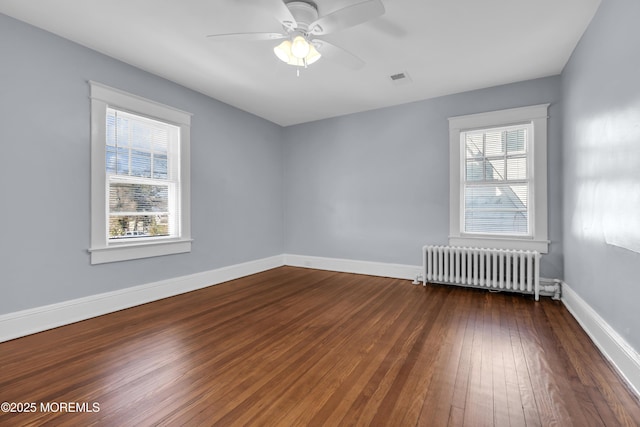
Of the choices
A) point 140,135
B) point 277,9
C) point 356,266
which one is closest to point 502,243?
point 356,266

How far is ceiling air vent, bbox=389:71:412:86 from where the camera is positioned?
3.63m

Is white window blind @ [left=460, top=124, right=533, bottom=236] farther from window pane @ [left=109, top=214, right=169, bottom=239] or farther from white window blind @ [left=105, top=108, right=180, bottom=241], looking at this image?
window pane @ [left=109, top=214, right=169, bottom=239]

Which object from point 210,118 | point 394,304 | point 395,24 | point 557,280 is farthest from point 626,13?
point 210,118

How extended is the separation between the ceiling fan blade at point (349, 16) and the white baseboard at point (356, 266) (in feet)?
11.5

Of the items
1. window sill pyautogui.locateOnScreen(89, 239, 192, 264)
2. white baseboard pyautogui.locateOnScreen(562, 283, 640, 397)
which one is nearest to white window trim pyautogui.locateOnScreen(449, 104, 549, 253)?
white baseboard pyautogui.locateOnScreen(562, 283, 640, 397)

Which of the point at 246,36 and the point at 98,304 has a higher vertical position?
the point at 246,36

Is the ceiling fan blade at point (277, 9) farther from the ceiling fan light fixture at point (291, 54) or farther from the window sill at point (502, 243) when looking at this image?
the window sill at point (502, 243)

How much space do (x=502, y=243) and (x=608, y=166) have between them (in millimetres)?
1920

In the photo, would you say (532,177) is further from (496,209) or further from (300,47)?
(300,47)


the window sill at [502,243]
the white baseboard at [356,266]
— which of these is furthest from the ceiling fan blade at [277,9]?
the white baseboard at [356,266]

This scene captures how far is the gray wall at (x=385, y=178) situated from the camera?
385 centimetres

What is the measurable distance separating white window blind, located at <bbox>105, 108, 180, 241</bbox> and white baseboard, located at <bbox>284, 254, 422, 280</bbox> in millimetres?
2447

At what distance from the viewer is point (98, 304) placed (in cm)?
306

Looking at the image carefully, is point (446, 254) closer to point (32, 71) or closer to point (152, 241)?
point (152, 241)
